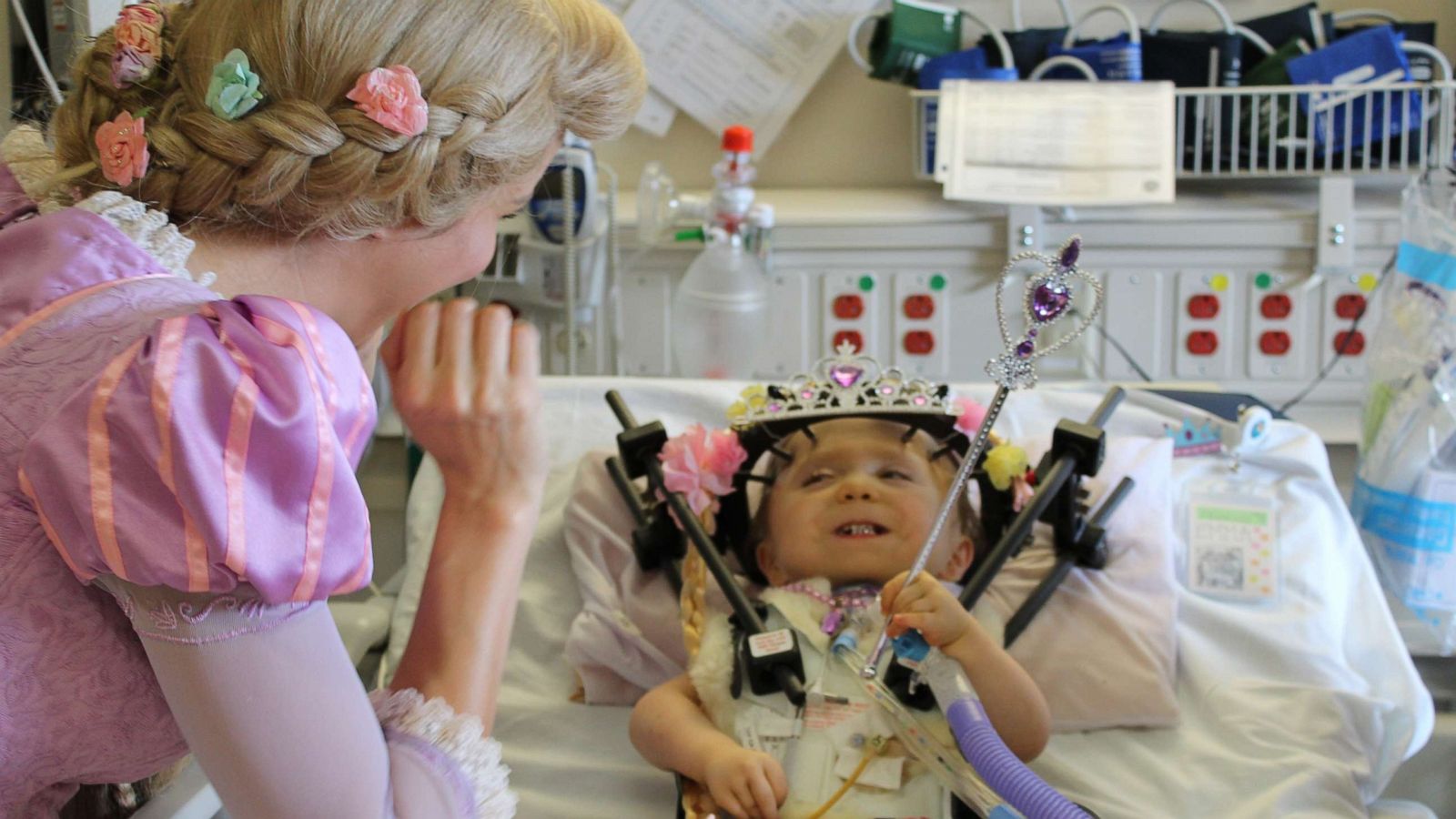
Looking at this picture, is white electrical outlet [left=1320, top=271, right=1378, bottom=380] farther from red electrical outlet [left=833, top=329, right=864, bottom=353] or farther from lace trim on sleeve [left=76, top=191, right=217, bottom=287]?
lace trim on sleeve [left=76, top=191, right=217, bottom=287]

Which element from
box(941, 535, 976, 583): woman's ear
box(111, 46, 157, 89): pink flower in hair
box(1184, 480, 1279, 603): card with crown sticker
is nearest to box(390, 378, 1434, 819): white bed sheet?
box(1184, 480, 1279, 603): card with crown sticker

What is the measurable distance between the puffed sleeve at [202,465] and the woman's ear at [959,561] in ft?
3.20

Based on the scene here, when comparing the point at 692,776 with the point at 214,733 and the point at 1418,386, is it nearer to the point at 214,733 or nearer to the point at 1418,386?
the point at 214,733

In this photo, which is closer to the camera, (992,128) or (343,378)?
(343,378)

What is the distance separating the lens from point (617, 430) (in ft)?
6.38

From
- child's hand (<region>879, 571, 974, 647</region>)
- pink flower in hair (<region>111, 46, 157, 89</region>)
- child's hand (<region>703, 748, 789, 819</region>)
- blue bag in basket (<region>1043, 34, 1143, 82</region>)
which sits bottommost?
child's hand (<region>703, 748, 789, 819</region>)

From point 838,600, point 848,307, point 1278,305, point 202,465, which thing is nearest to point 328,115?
point 202,465

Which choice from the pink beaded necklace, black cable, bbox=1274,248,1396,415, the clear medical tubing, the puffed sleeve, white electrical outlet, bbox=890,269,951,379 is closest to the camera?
the puffed sleeve

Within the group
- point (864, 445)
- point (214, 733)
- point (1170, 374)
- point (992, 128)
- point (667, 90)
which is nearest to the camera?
point (214, 733)

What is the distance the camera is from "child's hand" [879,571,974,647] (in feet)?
4.47

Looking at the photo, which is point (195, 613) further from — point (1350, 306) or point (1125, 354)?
point (1350, 306)

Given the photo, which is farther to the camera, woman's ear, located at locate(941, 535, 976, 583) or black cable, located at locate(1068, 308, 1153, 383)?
black cable, located at locate(1068, 308, 1153, 383)

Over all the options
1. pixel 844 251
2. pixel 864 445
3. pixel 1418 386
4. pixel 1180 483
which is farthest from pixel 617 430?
pixel 1418 386

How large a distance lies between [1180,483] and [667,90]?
1253 millimetres
